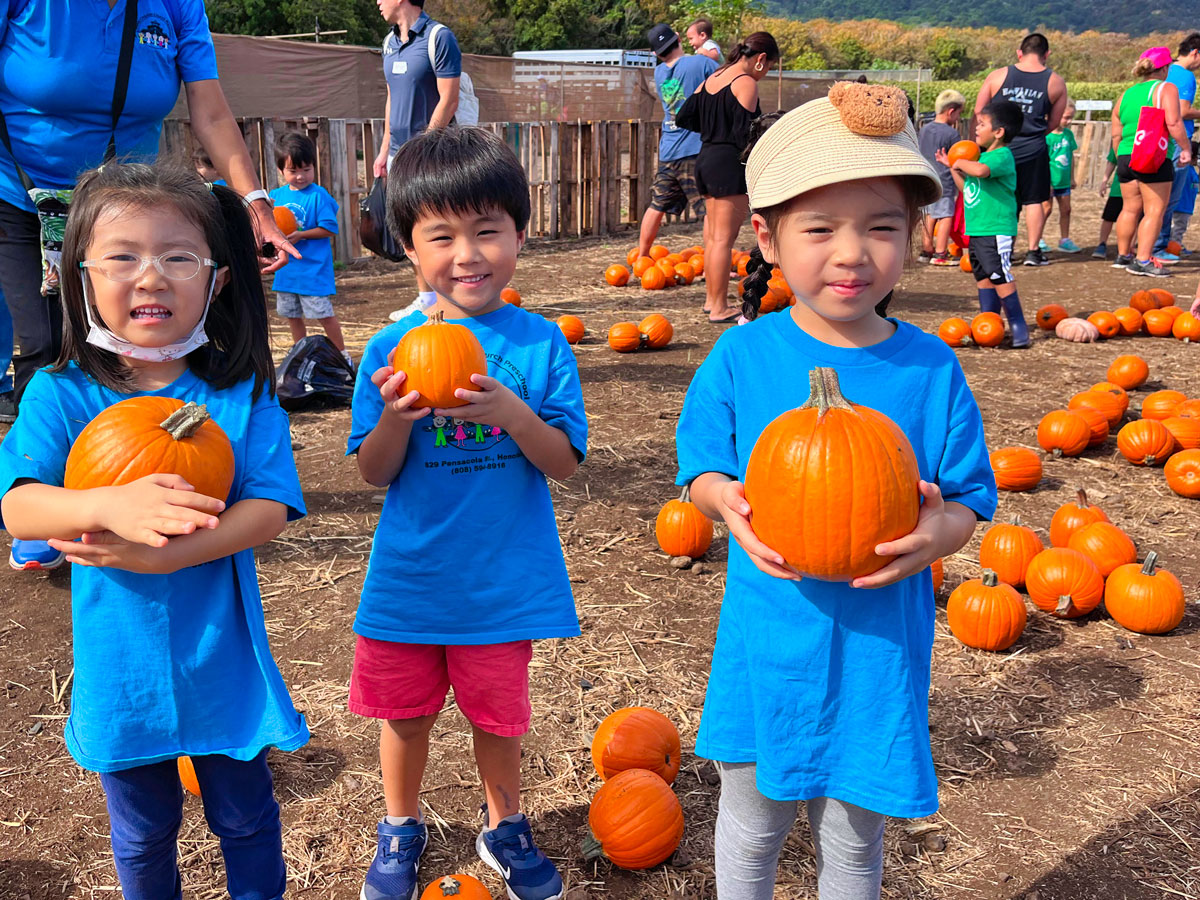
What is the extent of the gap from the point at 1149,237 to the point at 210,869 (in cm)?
1240

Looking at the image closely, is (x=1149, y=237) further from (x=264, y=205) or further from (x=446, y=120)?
(x=264, y=205)

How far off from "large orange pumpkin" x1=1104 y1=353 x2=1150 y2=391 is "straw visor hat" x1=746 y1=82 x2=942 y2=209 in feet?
19.9

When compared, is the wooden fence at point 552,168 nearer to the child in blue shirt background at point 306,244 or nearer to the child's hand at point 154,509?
the child in blue shirt background at point 306,244

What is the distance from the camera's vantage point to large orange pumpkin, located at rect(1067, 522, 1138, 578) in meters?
4.48

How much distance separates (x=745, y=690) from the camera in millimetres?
2150

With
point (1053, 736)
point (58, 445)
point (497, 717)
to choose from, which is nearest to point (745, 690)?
point (497, 717)

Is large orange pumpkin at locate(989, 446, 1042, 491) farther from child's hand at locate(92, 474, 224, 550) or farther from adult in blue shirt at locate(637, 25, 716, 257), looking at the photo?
adult in blue shirt at locate(637, 25, 716, 257)

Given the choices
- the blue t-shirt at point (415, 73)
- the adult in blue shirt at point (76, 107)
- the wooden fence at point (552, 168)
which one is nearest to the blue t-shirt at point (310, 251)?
the blue t-shirt at point (415, 73)

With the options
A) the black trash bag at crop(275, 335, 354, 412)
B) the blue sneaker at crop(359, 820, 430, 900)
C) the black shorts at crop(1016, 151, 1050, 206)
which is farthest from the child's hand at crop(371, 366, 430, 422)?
the black shorts at crop(1016, 151, 1050, 206)

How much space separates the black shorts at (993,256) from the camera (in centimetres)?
828

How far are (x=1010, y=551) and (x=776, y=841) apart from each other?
279 centimetres

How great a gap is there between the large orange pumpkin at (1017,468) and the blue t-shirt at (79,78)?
4.61 metres

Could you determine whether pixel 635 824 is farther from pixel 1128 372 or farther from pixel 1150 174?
pixel 1150 174

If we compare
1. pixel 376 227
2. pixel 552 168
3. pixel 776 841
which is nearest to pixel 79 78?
pixel 376 227
